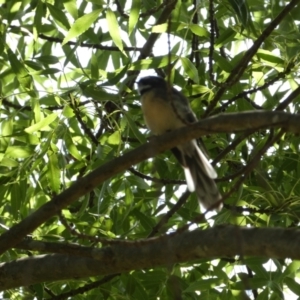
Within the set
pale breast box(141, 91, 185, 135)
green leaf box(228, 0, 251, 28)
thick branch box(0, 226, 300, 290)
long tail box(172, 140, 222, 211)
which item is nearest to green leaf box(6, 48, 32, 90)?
pale breast box(141, 91, 185, 135)

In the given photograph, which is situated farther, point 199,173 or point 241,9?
point 199,173

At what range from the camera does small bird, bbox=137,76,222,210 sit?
165 inches

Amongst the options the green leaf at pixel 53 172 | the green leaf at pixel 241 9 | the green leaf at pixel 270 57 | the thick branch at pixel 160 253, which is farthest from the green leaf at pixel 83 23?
the thick branch at pixel 160 253

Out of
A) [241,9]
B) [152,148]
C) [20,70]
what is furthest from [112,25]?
[152,148]

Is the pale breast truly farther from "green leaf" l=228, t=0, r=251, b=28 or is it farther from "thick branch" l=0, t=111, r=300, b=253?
"thick branch" l=0, t=111, r=300, b=253

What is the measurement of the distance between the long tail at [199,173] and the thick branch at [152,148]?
0.94 m

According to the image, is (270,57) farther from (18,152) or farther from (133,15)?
(18,152)

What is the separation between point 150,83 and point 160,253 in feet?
7.45

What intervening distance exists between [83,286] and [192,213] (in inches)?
29.3

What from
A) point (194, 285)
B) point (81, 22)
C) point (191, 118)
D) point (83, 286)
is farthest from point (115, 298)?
point (81, 22)

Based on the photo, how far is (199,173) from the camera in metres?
4.36

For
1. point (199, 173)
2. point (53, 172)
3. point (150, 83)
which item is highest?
point (150, 83)

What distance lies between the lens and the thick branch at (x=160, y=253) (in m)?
2.78

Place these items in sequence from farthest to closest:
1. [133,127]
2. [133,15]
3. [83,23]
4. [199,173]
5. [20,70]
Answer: [199,173]
[20,70]
[133,15]
[83,23]
[133,127]
